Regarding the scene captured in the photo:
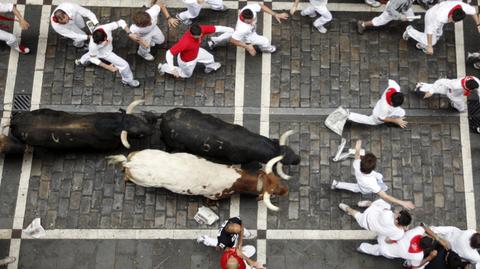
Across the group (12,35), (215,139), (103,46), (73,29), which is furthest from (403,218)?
(12,35)

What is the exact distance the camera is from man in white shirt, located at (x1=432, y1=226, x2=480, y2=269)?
10.0 m

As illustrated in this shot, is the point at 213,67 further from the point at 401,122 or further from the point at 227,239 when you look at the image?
the point at 401,122

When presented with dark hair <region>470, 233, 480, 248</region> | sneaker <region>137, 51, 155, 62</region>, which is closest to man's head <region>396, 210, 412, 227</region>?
dark hair <region>470, 233, 480, 248</region>

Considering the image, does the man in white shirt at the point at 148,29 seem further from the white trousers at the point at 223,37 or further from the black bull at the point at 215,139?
the black bull at the point at 215,139

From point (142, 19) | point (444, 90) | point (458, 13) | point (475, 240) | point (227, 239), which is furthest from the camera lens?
point (444, 90)

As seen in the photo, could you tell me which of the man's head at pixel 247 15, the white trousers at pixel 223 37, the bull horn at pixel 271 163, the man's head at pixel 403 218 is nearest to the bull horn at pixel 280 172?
the bull horn at pixel 271 163

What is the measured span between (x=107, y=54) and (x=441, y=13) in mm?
7667

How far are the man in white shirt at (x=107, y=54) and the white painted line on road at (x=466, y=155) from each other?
8.09 m

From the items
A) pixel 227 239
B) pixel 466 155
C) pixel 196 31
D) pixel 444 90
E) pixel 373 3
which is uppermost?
pixel 373 3

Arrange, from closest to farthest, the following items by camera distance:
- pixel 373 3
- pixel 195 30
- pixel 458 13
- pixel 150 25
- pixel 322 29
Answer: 1. pixel 195 30
2. pixel 458 13
3. pixel 150 25
4. pixel 322 29
5. pixel 373 3

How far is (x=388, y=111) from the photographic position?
1135 centimetres

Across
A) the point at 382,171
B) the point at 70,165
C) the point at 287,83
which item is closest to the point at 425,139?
the point at 382,171

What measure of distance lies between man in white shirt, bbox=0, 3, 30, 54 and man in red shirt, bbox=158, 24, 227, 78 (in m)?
3.35

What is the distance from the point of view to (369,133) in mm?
12617
